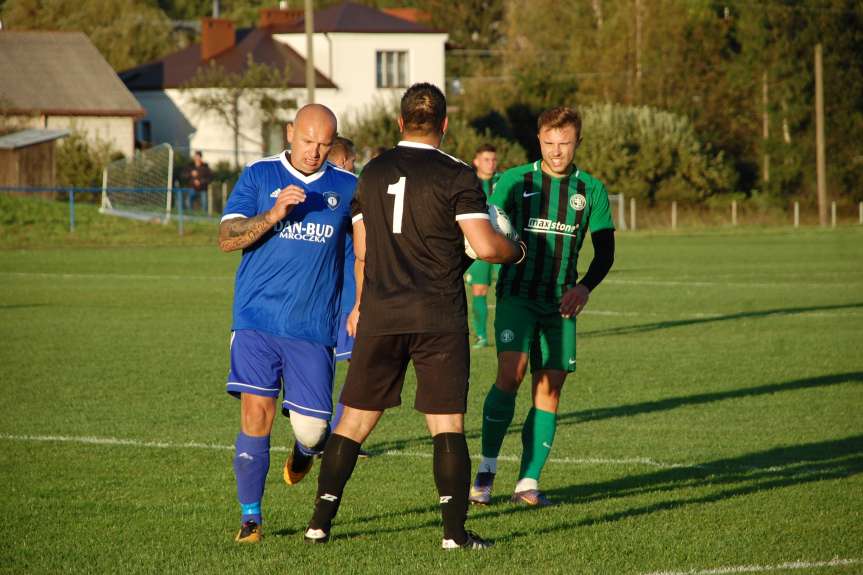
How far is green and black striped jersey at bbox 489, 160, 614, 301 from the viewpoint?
7.00 metres

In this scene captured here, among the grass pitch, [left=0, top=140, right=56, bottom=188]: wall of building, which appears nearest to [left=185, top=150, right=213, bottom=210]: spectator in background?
[left=0, top=140, right=56, bottom=188]: wall of building

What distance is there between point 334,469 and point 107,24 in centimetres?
6962

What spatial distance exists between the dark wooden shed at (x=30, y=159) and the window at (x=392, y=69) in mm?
21629

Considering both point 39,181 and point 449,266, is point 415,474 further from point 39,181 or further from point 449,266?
point 39,181

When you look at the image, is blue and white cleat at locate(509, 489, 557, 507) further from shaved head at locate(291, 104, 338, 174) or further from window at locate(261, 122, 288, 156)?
window at locate(261, 122, 288, 156)

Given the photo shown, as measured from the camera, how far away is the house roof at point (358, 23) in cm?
5821

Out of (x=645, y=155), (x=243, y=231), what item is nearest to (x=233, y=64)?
(x=645, y=155)

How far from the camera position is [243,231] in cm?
580

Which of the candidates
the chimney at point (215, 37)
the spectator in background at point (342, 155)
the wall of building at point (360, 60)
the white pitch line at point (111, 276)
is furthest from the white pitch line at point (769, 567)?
the chimney at point (215, 37)

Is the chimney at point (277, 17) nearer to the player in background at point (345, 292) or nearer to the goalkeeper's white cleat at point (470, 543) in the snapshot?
the player in background at point (345, 292)

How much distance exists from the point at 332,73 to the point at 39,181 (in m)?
20.9

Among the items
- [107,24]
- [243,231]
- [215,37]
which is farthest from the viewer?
[107,24]

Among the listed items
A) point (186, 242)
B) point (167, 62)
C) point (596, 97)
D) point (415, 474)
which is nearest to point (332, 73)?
point (167, 62)

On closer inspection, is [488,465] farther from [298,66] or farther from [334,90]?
[334,90]
